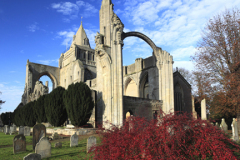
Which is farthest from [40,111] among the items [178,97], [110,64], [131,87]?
[178,97]

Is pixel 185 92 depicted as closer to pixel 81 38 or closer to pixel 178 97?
pixel 178 97

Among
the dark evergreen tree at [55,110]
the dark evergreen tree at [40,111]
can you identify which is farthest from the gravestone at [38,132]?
the dark evergreen tree at [40,111]

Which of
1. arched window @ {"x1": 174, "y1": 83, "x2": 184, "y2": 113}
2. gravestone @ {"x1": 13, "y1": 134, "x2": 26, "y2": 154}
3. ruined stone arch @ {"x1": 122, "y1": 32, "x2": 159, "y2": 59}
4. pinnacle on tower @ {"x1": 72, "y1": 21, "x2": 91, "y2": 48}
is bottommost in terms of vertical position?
gravestone @ {"x1": 13, "y1": 134, "x2": 26, "y2": 154}

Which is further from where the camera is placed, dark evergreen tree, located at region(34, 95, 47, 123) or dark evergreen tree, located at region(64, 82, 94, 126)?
dark evergreen tree, located at region(34, 95, 47, 123)

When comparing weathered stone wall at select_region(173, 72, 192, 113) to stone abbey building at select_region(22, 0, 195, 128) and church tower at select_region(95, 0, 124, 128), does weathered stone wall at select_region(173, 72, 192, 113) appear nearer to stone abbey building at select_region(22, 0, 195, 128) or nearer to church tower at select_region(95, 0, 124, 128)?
stone abbey building at select_region(22, 0, 195, 128)

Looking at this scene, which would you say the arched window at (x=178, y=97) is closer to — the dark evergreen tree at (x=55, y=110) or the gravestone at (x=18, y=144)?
the dark evergreen tree at (x=55, y=110)

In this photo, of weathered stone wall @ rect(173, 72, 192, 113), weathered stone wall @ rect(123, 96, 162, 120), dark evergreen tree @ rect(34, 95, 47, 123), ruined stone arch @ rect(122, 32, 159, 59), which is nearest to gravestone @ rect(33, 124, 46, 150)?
weathered stone wall @ rect(123, 96, 162, 120)

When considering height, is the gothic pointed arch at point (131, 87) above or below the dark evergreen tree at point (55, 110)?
above

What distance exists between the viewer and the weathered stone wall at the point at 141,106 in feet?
62.5

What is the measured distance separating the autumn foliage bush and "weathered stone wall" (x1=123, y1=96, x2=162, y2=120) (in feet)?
44.6

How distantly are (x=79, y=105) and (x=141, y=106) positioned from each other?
280 inches

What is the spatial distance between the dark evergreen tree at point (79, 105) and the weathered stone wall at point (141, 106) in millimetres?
3936

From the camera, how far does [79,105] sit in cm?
1594

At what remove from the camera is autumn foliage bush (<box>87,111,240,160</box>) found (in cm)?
422
